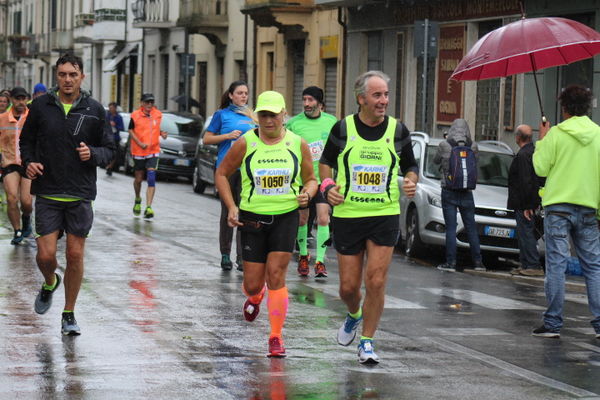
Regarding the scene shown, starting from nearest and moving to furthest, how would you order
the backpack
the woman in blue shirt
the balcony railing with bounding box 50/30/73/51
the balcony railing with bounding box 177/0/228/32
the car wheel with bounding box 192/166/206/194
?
the woman in blue shirt
the backpack
the car wheel with bounding box 192/166/206/194
the balcony railing with bounding box 177/0/228/32
the balcony railing with bounding box 50/30/73/51

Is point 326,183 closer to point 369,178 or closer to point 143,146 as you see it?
point 369,178

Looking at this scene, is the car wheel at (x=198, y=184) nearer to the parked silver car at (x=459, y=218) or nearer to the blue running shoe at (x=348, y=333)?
the parked silver car at (x=459, y=218)

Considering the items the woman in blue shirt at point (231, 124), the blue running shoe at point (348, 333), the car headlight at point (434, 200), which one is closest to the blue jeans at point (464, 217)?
the car headlight at point (434, 200)

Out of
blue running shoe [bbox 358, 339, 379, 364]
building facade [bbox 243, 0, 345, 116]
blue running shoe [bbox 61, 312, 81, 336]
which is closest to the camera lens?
blue running shoe [bbox 358, 339, 379, 364]

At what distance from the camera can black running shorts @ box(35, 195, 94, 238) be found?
9.77 meters

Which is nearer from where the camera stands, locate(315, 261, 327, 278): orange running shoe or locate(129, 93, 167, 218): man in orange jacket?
locate(315, 261, 327, 278): orange running shoe

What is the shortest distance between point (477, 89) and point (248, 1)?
14.2m

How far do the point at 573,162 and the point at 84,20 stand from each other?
59.6m

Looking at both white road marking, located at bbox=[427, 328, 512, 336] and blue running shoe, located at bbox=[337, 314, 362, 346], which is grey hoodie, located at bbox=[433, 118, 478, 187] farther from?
blue running shoe, located at bbox=[337, 314, 362, 346]

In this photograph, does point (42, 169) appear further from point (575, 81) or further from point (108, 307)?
point (575, 81)

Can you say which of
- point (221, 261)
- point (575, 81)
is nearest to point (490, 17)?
point (575, 81)

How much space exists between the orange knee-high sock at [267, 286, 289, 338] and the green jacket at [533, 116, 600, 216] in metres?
2.59

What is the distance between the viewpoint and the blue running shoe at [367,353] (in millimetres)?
8938

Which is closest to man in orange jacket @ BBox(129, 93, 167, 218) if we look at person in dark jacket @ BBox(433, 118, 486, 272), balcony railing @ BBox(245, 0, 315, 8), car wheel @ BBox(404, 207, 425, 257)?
car wheel @ BBox(404, 207, 425, 257)
